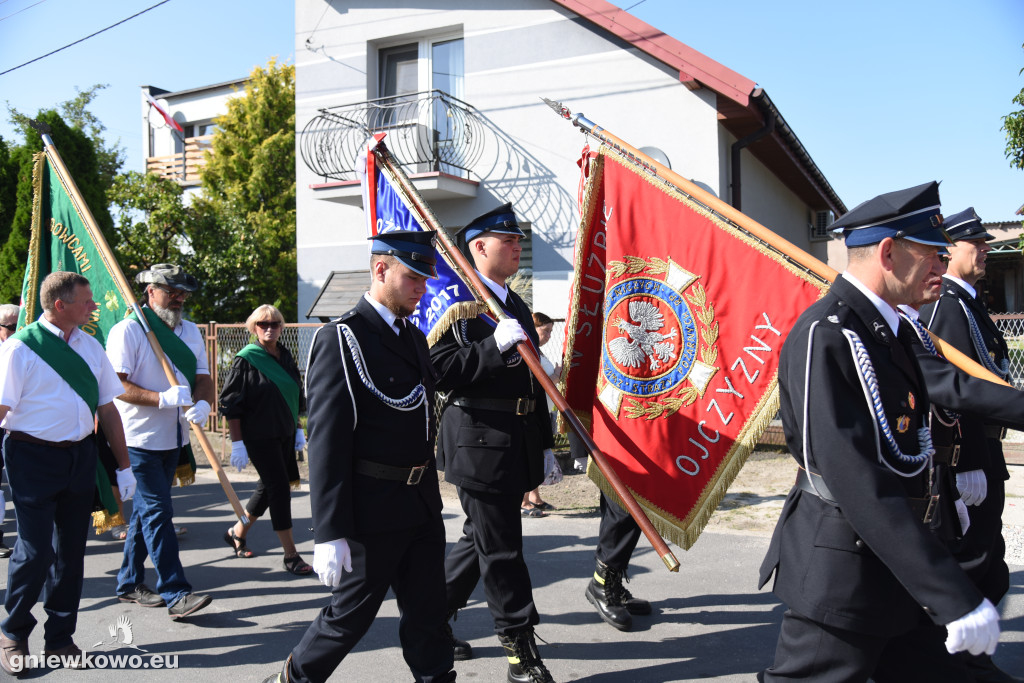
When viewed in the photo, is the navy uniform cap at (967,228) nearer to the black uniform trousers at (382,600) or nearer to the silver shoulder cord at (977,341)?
the silver shoulder cord at (977,341)

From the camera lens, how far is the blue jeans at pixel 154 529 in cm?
454

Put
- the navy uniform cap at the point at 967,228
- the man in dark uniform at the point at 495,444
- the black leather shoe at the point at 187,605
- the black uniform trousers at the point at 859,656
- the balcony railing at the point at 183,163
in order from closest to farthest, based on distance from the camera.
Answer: the black uniform trousers at the point at 859,656 < the man in dark uniform at the point at 495,444 < the navy uniform cap at the point at 967,228 < the black leather shoe at the point at 187,605 < the balcony railing at the point at 183,163

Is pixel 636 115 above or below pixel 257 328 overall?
above

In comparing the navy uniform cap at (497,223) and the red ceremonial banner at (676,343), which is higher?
the navy uniform cap at (497,223)

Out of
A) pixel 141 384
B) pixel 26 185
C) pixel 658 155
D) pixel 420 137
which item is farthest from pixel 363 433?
pixel 26 185

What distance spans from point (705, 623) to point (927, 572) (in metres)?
2.57

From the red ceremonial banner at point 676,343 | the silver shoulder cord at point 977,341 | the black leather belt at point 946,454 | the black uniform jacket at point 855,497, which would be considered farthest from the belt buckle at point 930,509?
the silver shoulder cord at point 977,341

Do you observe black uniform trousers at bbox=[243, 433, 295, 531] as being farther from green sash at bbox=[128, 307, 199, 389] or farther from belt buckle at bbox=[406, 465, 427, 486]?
belt buckle at bbox=[406, 465, 427, 486]

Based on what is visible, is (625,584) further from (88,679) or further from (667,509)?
(88,679)

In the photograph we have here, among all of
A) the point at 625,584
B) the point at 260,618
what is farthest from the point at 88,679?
the point at 625,584

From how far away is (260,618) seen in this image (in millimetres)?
4684

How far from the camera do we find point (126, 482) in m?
4.30

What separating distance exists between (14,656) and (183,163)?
26253 millimetres

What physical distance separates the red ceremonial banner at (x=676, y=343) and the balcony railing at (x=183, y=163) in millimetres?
24647
